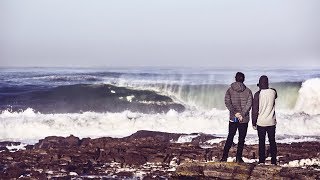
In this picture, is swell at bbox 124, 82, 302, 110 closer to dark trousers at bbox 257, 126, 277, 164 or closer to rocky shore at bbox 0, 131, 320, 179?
rocky shore at bbox 0, 131, 320, 179

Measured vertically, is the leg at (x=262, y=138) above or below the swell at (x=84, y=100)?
above

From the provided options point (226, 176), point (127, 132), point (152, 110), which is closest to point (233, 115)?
point (226, 176)

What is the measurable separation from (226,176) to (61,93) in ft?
83.3

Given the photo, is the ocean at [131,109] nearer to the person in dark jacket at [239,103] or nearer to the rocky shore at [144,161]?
the rocky shore at [144,161]

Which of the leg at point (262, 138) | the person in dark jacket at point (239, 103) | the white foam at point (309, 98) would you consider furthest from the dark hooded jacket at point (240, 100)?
the white foam at point (309, 98)

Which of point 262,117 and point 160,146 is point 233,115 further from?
point 160,146

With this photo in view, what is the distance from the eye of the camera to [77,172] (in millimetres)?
10945

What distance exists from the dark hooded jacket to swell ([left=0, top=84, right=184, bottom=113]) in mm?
19648

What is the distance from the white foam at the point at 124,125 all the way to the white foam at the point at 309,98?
5758 millimetres

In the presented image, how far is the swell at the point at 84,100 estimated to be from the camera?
29.6 m

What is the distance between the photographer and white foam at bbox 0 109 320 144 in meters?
19.9

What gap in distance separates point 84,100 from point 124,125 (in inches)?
428

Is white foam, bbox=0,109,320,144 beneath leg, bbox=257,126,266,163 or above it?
beneath

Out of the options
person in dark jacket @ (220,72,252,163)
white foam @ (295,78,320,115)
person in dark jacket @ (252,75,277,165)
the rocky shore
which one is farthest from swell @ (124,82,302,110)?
person in dark jacket @ (220,72,252,163)
